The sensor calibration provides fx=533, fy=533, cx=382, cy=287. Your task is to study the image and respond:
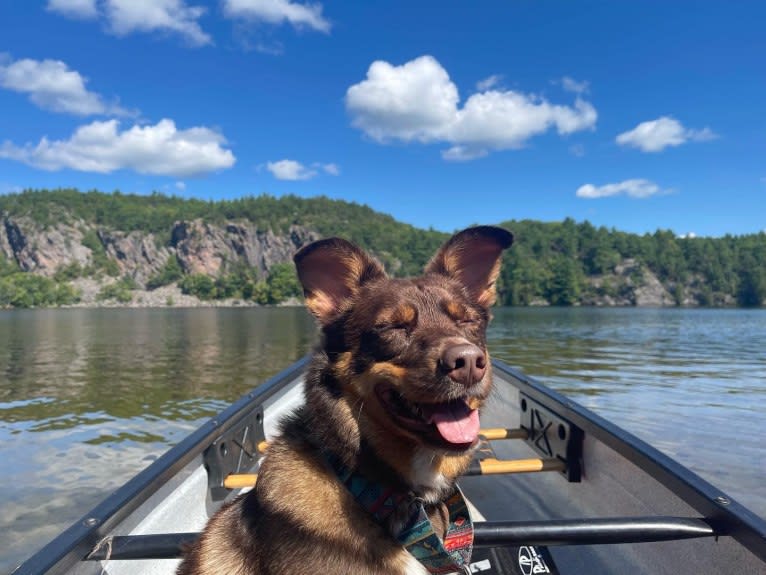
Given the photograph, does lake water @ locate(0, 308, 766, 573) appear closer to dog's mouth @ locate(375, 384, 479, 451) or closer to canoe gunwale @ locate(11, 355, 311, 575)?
canoe gunwale @ locate(11, 355, 311, 575)

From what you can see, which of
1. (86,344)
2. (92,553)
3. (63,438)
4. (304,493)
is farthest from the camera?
(86,344)

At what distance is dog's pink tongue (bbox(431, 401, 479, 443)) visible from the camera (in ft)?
9.11

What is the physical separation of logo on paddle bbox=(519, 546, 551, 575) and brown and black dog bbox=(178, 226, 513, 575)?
2503 millimetres

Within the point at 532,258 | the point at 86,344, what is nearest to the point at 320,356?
the point at 86,344

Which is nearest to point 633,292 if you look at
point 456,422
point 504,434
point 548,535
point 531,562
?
point 504,434

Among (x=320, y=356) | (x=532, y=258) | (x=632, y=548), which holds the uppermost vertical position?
(x=532, y=258)

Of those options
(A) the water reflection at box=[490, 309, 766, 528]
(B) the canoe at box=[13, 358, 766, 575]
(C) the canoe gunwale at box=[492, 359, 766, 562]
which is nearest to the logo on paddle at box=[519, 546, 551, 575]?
(B) the canoe at box=[13, 358, 766, 575]

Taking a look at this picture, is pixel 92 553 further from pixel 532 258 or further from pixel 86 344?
pixel 532 258

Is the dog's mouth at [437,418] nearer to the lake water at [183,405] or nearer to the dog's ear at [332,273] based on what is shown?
A: the dog's ear at [332,273]

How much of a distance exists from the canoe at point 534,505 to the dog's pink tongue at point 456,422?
95 centimetres

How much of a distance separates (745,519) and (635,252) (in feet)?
699

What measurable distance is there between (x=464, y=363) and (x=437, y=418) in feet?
A: 1.17

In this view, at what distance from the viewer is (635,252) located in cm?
19538

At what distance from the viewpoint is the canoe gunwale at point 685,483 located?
2961 millimetres
